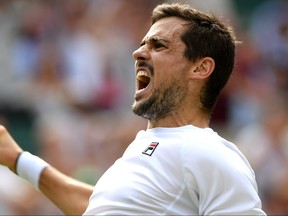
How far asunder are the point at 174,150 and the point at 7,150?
1226 mm

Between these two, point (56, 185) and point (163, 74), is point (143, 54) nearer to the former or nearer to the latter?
point (163, 74)

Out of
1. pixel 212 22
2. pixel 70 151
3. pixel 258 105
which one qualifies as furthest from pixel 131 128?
pixel 212 22

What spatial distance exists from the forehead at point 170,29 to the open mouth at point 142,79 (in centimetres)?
19

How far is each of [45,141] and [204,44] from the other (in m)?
4.72

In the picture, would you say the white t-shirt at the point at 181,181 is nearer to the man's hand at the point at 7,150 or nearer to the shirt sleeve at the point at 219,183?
the shirt sleeve at the point at 219,183

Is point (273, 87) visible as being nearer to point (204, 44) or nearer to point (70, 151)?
point (70, 151)

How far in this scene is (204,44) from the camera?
4141 millimetres

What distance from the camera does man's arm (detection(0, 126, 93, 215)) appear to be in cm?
455

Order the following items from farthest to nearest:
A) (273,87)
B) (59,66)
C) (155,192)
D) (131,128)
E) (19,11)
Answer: (19,11), (59,66), (273,87), (131,128), (155,192)

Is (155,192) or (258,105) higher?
(155,192)

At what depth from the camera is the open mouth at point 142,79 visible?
4.16 m

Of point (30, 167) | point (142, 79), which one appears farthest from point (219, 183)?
point (30, 167)

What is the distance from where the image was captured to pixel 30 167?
461cm

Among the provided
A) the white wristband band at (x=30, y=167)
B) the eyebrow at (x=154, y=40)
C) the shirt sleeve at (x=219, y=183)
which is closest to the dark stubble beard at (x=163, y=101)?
the eyebrow at (x=154, y=40)
